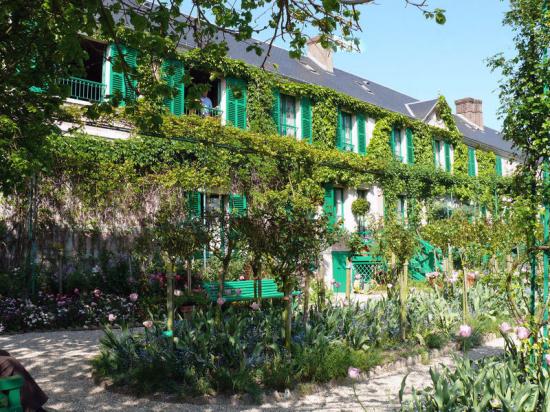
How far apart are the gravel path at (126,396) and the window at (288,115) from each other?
10543 millimetres

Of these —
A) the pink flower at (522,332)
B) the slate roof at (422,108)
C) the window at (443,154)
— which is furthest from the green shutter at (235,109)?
the pink flower at (522,332)

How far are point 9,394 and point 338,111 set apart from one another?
653 inches

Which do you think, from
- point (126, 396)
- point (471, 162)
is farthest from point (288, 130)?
point (126, 396)

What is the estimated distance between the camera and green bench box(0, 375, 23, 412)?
2223mm

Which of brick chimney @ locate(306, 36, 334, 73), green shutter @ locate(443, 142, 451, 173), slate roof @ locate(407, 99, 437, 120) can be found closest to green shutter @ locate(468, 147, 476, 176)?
green shutter @ locate(443, 142, 451, 173)

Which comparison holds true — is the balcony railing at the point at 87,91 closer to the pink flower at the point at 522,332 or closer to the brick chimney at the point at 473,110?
the pink flower at the point at 522,332

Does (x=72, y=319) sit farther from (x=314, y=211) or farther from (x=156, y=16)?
(x=156, y=16)

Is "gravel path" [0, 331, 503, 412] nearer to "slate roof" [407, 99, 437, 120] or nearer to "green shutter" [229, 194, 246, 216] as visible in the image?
"green shutter" [229, 194, 246, 216]

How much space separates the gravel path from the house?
4747 mm

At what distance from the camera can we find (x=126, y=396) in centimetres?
491

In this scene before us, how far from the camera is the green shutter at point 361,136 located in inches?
724

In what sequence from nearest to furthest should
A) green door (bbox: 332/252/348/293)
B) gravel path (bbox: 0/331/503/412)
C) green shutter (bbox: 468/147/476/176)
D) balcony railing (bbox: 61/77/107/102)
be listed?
gravel path (bbox: 0/331/503/412), balcony railing (bbox: 61/77/107/102), green door (bbox: 332/252/348/293), green shutter (bbox: 468/147/476/176)

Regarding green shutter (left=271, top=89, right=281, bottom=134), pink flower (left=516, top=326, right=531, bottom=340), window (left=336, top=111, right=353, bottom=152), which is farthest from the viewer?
window (left=336, top=111, right=353, bottom=152)

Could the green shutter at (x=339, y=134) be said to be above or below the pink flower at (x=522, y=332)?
above
